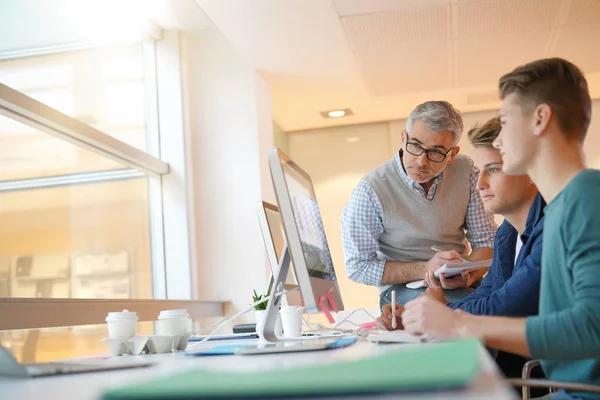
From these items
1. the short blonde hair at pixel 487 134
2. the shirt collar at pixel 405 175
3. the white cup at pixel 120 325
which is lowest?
the white cup at pixel 120 325

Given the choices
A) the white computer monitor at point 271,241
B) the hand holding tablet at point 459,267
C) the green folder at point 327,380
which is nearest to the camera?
the green folder at point 327,380

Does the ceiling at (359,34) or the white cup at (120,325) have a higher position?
the ceiling at (359,34)

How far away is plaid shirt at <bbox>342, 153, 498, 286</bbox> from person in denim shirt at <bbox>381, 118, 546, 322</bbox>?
0.71 meters

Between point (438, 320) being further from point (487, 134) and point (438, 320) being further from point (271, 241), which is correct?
point (271, 241)

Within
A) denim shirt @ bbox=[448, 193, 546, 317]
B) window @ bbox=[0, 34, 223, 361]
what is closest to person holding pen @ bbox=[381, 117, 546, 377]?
denim shirt @ bbox=[448, 193, 546, 317]

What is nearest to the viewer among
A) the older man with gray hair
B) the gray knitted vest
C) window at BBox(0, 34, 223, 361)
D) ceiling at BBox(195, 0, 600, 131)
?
the older man with gray hair

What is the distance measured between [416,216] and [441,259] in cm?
31

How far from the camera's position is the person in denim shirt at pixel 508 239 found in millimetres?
1824

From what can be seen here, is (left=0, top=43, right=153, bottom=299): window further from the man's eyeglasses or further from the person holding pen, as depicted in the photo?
the person holding pen

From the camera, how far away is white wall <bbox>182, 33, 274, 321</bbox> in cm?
529

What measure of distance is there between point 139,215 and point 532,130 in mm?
3921

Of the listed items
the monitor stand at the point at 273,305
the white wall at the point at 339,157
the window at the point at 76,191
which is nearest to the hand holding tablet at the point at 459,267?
the monitor stand at the point at 273,305

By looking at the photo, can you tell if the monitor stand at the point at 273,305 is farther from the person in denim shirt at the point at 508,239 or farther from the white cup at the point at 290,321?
the person in denim shirt at the point at 508,239

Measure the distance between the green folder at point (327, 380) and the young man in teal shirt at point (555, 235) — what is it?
530 millimetres
